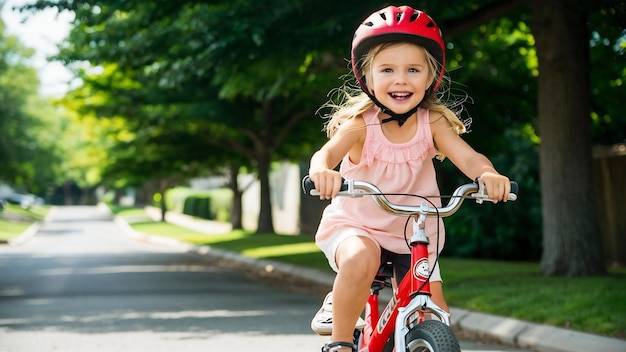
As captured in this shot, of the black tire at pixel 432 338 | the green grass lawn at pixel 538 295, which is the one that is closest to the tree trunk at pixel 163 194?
the green grass lawn at pixel 538 295

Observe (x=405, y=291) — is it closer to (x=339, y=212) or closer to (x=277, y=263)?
(x=339, y=212)

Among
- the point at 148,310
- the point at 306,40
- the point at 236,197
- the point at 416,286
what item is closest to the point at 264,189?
the point at 236,197

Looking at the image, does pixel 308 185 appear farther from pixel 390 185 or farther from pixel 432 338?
pixel 432 338

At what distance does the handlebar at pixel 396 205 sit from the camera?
12.3ft

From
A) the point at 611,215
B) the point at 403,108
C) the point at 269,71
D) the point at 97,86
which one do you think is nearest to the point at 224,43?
the point at 269,71

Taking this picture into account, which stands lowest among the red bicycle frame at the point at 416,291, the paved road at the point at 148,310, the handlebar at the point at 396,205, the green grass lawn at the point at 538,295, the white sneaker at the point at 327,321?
the paved road at the point at 148,310

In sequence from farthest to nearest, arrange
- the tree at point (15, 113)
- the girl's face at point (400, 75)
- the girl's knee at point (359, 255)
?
the tree at point (15, 113), the girl's face at point (400, 75), the girl's knee at point (359, 255)

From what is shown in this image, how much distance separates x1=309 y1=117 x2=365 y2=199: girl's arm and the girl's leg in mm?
328

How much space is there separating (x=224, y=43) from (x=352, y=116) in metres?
7.73

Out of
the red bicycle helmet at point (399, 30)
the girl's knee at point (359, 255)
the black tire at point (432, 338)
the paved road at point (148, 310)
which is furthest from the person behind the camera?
the paved road at point (148, 310)

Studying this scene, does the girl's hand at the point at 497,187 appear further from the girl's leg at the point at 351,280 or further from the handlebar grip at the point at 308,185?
the handlebar grip at the point at 308,185

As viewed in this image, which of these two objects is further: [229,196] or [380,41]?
[229,196]

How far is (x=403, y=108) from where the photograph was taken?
424 cm

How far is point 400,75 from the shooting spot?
4.21m
